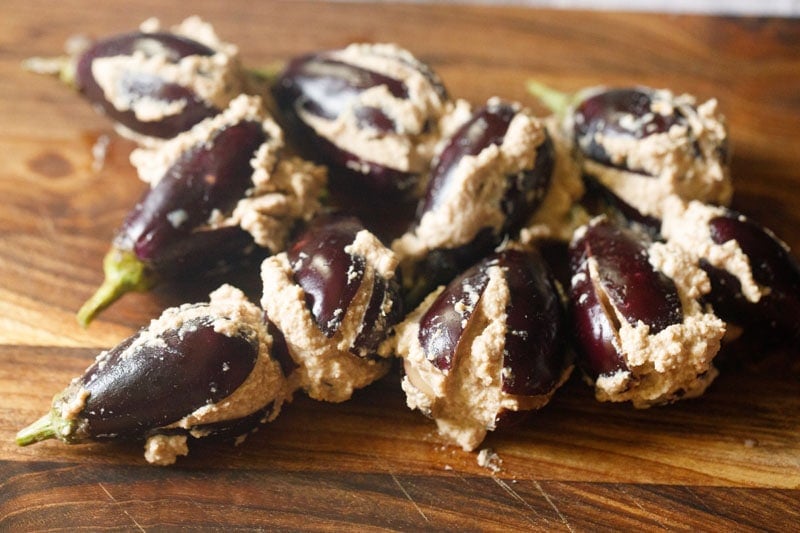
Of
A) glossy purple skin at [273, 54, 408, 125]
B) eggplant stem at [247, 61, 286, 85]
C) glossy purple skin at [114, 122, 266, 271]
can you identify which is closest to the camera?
glossy purple skin at [114, 122, 266, 271]

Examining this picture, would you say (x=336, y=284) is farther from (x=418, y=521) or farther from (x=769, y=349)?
(x=769, y=349)

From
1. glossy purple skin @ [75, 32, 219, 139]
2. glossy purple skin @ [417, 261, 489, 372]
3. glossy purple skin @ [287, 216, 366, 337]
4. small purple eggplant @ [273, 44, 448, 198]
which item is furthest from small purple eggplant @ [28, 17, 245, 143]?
glossy purple skin @ [417, 261, 489, 372]

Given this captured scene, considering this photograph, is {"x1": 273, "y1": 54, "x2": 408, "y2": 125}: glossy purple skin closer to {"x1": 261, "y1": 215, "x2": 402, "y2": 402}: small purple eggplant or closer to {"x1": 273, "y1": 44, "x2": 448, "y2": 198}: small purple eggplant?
{"x1": 273, "y1": 44, "x2": 448, "y2": 198}: small purple eggplant

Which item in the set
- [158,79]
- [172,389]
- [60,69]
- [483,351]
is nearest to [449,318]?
[483,351]

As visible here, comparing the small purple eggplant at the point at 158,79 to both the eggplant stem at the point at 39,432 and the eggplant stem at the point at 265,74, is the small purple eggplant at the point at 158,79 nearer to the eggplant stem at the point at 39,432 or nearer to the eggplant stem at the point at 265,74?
the eggplant stem at the point at 265,74

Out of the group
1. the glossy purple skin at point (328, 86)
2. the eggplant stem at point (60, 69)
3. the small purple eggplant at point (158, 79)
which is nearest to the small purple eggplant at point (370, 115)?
the glossy purple skin at point (328, 86)

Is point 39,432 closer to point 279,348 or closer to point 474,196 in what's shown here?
point 279,348
